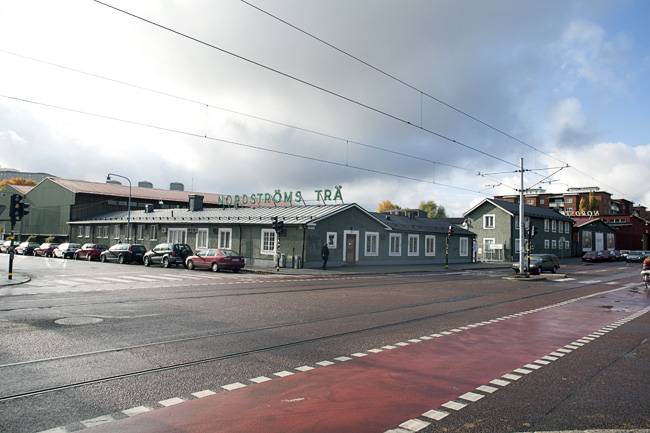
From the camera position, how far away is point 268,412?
4.93 meters

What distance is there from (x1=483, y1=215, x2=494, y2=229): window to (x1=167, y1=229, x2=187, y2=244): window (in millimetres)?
41476

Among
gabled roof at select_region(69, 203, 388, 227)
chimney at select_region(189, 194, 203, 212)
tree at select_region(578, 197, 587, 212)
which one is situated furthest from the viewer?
tree at select_region(578, 197, 587, 212)

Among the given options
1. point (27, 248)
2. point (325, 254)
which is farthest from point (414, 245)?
point (27, 248)

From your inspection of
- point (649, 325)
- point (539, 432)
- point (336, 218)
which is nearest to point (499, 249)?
point (336, 218)

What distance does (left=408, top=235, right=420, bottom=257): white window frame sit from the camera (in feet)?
141

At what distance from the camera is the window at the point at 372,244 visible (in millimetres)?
38300

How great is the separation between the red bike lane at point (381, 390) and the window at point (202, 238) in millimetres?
32603

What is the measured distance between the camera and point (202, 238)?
39.8m

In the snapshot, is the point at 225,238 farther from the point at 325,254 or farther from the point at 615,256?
the point at 615,256

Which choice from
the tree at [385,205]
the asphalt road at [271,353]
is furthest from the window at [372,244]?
the tree at [385,205]

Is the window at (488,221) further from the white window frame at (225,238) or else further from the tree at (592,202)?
the tree at (592,202)

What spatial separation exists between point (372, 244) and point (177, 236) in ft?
61.5

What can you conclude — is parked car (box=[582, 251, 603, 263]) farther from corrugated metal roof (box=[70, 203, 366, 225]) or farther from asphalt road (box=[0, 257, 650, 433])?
asphalt road (box=[0, 257, 650, 433])

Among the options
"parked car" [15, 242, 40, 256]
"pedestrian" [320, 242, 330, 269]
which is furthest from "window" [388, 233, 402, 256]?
"parked car" [15, 242, 40, 256]
